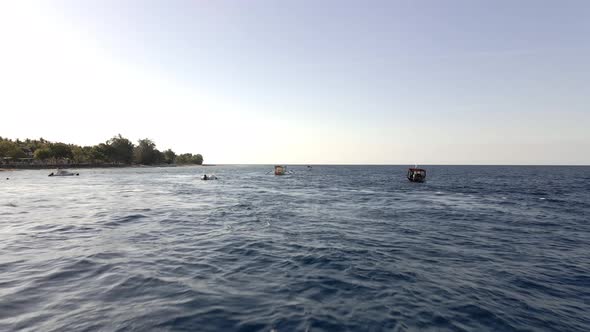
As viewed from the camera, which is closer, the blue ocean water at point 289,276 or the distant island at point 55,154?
the blue ocean water at point 289,276

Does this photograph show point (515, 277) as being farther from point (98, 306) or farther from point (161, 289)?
point (98, 306)

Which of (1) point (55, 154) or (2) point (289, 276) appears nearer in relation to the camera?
(2) point (289, 276)

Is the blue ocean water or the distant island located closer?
the blue ocean water

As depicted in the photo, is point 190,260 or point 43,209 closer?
point 190,260

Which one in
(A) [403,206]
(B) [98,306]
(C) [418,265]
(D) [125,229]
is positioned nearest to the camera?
(B) [98,306]

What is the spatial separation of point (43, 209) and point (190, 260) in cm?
2626

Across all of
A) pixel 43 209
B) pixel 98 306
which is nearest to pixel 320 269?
pixel 98 306

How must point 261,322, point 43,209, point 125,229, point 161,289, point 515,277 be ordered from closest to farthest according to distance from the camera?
point 261,322, point 161,289, point 515,277, point 125,229, point 43,209

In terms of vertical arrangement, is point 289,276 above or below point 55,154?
below

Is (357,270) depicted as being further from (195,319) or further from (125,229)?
(125,229)

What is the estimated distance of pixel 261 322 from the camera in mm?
8242

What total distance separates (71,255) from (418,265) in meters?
17.1

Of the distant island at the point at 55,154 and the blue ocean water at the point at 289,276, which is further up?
the distant island at the point at 55,154

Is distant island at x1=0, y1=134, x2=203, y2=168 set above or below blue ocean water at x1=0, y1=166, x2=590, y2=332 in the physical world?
above
